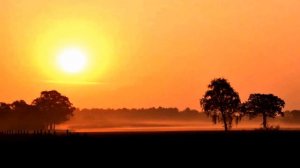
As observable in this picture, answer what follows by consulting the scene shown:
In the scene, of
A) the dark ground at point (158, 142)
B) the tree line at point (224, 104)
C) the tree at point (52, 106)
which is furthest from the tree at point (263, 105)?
the tree at point (52, 106)

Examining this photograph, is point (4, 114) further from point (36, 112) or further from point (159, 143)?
point (159, 143)

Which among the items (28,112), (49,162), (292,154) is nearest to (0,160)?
(49,162)

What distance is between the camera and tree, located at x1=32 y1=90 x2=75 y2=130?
509 ft

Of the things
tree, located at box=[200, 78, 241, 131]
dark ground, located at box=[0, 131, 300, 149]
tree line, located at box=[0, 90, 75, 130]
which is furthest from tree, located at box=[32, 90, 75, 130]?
dark ground, located at box=[0, 131, 300, 149]

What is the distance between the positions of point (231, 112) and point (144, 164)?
7911 cm

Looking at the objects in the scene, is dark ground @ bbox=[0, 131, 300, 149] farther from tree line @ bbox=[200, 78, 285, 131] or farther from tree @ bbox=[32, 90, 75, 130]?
tree @ bbox=[32, 90, 75, 130]

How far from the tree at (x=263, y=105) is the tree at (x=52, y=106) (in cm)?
6306

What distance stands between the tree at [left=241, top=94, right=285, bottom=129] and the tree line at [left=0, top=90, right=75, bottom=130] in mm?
63177

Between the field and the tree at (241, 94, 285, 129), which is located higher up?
the tree at (241, 94, 285, 129)

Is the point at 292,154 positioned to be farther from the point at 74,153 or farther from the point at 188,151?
the point at 74,153

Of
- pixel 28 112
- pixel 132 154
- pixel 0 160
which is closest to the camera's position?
pixel 0 160

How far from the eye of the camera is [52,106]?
156 m

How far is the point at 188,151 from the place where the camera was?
4612 cm

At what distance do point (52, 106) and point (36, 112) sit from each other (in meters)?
5.71
